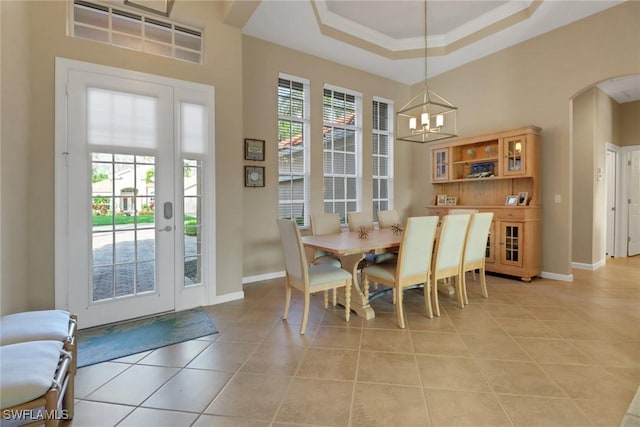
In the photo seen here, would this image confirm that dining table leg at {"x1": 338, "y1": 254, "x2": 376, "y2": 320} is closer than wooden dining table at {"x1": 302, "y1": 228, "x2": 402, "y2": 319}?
No

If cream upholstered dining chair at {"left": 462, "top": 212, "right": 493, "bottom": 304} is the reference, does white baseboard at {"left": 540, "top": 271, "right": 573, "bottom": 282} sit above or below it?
below

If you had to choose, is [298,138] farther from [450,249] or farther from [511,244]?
[511,244]

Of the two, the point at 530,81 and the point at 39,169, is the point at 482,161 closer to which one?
the point at 530,81

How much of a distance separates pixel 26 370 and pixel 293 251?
70.7 inches

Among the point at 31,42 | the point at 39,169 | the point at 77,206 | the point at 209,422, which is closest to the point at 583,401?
the point at 209,422

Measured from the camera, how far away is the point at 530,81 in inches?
175

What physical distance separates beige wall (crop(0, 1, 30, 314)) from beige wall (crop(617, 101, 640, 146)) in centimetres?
869

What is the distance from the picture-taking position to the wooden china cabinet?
4.18m

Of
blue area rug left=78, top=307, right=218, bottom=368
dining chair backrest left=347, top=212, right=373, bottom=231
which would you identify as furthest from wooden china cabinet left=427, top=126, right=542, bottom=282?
blue area rug left=78, top=307, right=218, bottom=368

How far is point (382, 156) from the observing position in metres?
5.86

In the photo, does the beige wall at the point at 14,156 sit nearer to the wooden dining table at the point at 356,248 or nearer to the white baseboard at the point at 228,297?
the white baseboard at the point at 228,297

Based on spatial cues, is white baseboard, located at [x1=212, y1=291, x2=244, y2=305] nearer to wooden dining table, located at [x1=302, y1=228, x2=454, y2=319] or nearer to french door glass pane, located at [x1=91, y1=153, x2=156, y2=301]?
french door glass pane, located at [x1=91, y1=153, x2=156, y2=301]

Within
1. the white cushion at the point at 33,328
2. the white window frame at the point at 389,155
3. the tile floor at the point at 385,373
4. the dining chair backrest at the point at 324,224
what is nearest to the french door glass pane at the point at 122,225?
the tile floor at the point at 385,373

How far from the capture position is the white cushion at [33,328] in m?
1.50
